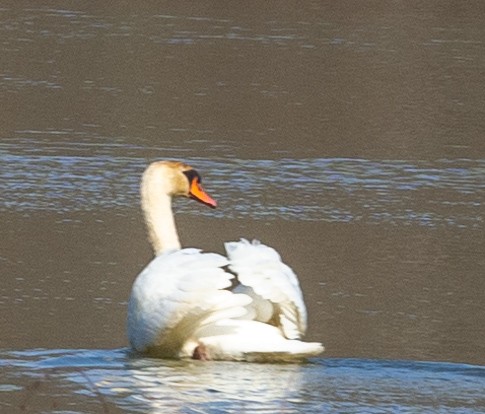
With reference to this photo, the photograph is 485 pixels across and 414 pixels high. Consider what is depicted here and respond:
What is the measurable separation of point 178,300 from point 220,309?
0.59 feet

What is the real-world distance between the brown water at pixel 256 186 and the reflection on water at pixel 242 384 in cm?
2

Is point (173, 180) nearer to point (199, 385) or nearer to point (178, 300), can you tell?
point (178, 300)

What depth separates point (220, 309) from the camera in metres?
7.14

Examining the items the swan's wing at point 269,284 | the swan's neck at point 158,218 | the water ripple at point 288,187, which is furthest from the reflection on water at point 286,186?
the swan's wing at point 269,284

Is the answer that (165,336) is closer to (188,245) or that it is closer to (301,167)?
(188,245)

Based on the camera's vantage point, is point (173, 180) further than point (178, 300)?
Yes

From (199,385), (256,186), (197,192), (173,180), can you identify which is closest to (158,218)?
(173,180)

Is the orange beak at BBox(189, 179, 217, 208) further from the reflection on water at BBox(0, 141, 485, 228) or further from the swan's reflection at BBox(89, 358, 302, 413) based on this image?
the reflection on water at BBox(0, 141, 485, 228)

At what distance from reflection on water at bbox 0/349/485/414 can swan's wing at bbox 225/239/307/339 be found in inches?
8.0

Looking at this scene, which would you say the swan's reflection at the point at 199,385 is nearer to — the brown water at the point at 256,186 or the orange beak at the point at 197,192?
the brown water at the point at 256,186

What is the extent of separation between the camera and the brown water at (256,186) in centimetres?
704

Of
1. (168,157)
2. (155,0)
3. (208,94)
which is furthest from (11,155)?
(155,0)

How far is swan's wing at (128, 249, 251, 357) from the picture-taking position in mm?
7098

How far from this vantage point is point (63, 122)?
1302 cm
